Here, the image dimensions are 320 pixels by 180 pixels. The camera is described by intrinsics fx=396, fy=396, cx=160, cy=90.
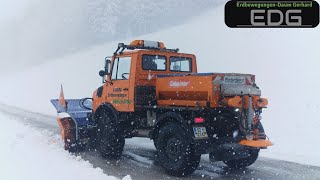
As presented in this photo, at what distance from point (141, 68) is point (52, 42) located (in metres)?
65.0

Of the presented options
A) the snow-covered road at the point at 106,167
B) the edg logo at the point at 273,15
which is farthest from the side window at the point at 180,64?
the edg logo at the point at 273,15

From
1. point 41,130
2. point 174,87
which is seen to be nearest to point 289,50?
point 41,130

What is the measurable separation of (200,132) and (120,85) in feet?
9.26

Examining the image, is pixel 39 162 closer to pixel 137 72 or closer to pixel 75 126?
pixel 75 126

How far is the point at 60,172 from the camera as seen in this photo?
796 cm

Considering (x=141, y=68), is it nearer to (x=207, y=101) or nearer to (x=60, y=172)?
(x=207, y=101)

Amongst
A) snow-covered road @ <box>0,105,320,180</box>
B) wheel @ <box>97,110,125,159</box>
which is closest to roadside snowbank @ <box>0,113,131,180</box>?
snow-covered road @ <box>0,105,320,180</box>

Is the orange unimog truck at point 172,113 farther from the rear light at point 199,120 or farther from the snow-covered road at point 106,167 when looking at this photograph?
the snow-covered road at point 106,167

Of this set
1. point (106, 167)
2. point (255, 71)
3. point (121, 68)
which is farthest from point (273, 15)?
point (255, 71)

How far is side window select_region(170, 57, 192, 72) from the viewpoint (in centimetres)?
1021

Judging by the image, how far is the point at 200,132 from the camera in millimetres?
7863

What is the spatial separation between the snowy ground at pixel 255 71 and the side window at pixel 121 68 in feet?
14.2

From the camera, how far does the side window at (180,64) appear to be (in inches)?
402

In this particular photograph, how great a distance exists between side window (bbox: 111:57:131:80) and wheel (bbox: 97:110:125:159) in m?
1.02
